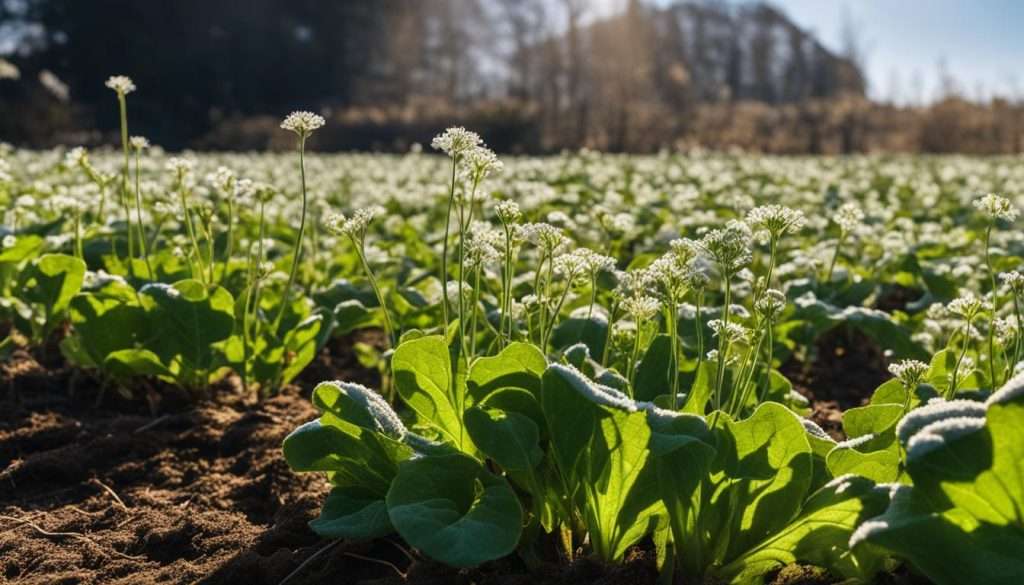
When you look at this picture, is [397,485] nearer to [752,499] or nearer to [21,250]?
[752,499]

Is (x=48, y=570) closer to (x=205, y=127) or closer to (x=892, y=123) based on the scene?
(x=205, y=127)

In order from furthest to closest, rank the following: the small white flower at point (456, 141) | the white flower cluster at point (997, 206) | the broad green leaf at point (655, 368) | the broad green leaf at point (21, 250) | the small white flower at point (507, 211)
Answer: the broad green leaf at point (21, 250) → the broad green leaf at point (655, 368) → the white flower cluster at point (997, 206) → the small white flower at point (507, 211) → the small white flower at point (456, 141)

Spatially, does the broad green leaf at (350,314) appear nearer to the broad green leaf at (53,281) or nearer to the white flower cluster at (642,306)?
the broad green leaf at (53,281)

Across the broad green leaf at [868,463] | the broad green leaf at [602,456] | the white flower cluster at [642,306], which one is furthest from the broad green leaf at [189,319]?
the broad green leaf at [868,463]

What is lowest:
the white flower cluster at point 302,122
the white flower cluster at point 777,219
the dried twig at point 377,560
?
the dried twig at point 377,560

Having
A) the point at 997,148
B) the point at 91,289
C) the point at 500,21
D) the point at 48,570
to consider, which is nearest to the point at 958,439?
the point at 48,570

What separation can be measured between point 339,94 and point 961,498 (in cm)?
3695

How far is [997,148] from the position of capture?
98.2ft

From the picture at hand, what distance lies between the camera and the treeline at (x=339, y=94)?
2948 cm

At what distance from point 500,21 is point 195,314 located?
4947cm

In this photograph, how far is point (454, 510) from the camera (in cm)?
206

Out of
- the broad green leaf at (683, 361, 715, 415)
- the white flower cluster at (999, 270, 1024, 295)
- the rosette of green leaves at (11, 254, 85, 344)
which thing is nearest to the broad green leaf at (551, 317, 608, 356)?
the broad green leaf at (683, 361, 715, 415)

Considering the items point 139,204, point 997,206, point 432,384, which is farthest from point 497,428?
point 139,204

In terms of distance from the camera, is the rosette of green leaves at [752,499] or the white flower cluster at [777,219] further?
the white flower cluster at [777,219]
